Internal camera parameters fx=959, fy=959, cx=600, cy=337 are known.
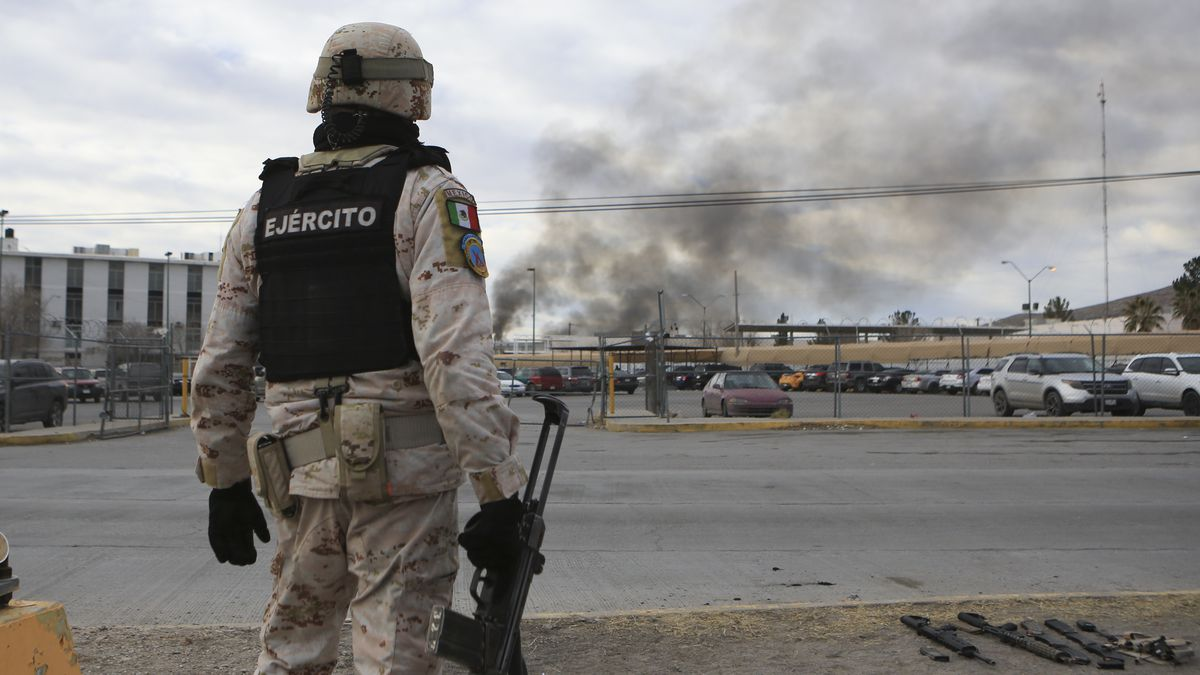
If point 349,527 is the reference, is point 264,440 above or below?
above

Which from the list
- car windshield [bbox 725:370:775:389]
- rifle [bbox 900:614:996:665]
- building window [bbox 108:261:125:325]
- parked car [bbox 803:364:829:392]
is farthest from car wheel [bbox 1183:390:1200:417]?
building window [bbox 108:261:125:325]

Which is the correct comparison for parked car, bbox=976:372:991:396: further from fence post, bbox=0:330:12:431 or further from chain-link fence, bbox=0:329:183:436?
fence post, bbox=0:330:12:431

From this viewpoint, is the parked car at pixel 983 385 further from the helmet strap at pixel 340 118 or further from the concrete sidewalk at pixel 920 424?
the helmet strap at pixel 340 118

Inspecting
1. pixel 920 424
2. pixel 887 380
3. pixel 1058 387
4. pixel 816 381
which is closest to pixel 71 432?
pixel 920 424

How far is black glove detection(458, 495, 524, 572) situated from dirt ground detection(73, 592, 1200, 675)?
1.69m

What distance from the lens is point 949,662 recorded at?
3.75 m

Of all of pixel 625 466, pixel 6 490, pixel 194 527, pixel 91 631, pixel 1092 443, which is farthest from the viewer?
pixel 1092 443

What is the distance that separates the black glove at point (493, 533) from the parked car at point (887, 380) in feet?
133

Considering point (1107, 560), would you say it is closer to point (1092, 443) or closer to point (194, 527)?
point (194, 527)

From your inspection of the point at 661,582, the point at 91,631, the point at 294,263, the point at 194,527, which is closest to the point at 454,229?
the point at 294,263

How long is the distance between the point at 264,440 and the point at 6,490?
28.0ft

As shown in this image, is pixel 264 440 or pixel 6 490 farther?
pixel 6 490

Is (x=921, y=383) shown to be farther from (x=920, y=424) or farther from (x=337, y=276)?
(x=337, y=276)

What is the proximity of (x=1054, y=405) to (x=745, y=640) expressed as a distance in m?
18.3
